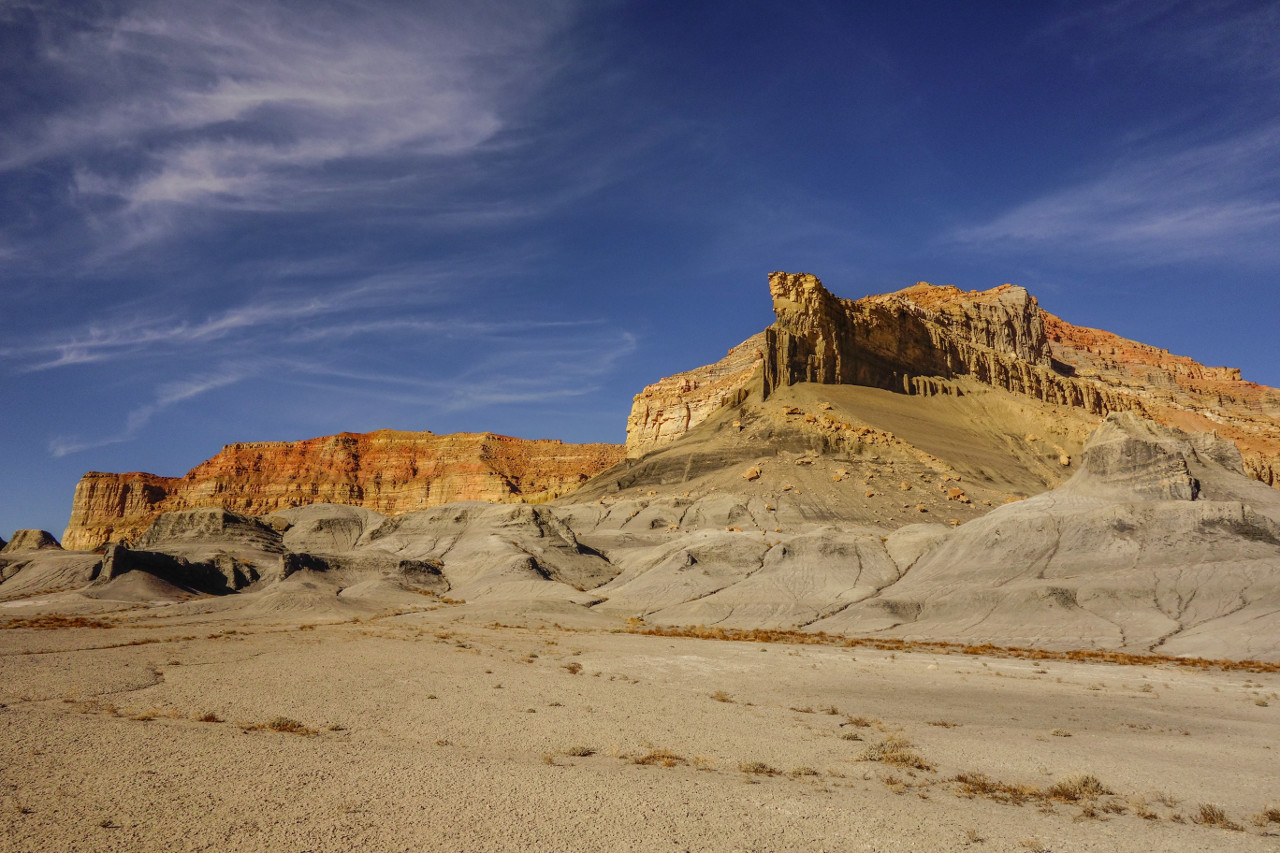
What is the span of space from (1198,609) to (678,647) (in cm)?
2237

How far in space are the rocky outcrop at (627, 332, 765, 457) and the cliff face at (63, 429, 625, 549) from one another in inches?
564

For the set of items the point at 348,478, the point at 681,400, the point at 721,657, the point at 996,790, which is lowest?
the point at 721,657

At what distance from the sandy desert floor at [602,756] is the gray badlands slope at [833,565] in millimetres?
11501

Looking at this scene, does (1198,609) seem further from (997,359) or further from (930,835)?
(997,359)

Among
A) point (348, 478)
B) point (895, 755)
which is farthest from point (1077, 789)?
point (348, 478)

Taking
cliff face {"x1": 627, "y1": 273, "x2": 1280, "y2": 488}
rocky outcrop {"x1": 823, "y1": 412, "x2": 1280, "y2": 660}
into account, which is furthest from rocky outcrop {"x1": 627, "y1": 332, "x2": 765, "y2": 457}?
rocky outcrop {"x1": 823, "y1": 412, "x2": 1280, "y2": 660}

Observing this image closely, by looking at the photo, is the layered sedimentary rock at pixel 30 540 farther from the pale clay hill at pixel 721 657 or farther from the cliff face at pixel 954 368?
the cliff face at pixel 954 368

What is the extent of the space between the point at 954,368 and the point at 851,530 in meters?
60.0

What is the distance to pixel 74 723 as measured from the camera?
1075cm

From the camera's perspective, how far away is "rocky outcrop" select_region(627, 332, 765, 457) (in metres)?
122

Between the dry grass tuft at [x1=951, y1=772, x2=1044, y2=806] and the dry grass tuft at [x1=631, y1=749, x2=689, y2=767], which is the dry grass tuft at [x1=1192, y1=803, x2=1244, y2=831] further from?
the dry grass tuft at [x1=631, y1=749, x2=689, y2=767]

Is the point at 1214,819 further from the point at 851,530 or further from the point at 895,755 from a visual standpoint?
the point at 851,530

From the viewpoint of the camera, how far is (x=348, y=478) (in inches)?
5517

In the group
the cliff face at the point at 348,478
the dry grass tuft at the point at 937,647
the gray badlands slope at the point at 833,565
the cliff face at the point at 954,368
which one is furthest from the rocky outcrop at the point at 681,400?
the dry grass tuft at the point at 937,647
